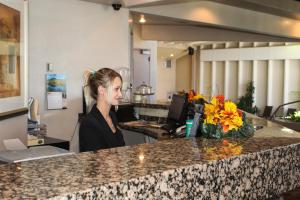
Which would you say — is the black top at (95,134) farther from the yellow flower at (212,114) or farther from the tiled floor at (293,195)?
the tiled floor at (293,195)

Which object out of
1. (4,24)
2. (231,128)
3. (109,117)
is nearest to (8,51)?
(4,24)

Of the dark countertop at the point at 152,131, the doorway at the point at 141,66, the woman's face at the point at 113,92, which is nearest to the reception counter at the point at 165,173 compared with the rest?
the woman's face at the point at 113,92

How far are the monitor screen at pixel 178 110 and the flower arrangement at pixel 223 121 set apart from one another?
6.66ft

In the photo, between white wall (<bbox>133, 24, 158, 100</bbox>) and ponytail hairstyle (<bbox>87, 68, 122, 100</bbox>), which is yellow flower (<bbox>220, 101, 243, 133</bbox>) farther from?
white wall (<bbox>133, 24, 158, 100</bbox>)

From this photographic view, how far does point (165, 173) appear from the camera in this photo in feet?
3.69

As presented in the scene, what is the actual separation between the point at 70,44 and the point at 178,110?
206cm

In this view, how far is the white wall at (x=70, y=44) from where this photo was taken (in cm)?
485

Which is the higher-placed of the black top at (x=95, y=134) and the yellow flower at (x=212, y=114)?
the yellow flower at (x=212, y=114)

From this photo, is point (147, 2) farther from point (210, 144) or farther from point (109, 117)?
point (210, 144)

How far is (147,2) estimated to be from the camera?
552cm

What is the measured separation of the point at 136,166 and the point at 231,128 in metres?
0.76

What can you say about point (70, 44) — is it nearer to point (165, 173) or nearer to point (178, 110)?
point (178, 110)

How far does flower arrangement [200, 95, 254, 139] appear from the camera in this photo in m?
1.80

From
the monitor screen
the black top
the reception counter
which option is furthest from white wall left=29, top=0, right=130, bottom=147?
the reception counter
